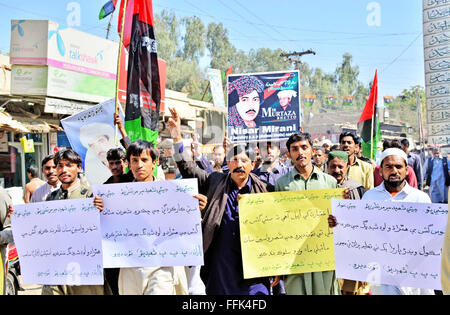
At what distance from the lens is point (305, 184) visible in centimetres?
393

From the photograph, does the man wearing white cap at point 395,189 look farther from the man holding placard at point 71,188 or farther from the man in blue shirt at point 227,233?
the man holding placard at point 71,188

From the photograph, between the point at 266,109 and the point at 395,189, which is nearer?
the point at 395,189

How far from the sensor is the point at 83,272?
3699mm

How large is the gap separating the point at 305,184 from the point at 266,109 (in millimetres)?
3483

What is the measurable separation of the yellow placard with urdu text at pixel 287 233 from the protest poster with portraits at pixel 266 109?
3.40 metres

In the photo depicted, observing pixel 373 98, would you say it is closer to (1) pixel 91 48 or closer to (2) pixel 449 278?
(2) pixel 449 278

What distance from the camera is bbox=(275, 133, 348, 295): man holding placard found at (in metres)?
3.74

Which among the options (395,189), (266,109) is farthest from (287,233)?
(266,109)

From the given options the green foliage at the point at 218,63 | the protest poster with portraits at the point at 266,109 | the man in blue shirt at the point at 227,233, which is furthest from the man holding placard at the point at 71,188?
the green foliage at the point at 218,63

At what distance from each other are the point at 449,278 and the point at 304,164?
6.15ft

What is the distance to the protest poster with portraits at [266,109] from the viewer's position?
713 cm

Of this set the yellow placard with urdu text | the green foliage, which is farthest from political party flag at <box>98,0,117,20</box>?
the green foliage

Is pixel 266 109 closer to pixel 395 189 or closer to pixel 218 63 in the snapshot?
pixel 395 189

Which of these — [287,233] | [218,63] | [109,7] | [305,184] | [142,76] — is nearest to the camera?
[287,233]
